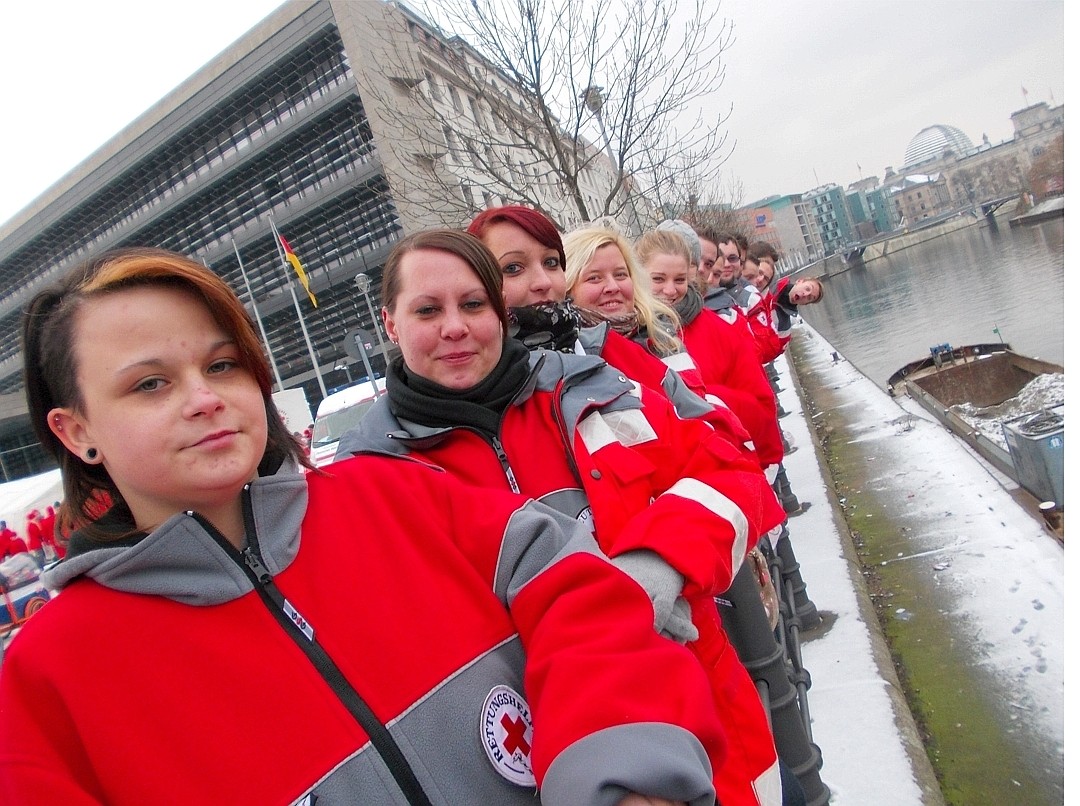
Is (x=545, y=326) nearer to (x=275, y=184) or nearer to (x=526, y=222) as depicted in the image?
(x=526, y=222)

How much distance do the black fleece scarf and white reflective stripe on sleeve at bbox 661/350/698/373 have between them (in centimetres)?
92

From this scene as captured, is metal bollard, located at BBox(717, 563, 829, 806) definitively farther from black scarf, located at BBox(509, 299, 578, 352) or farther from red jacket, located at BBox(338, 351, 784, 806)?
black scarf, located at BBox(509, 299, 578, 352)

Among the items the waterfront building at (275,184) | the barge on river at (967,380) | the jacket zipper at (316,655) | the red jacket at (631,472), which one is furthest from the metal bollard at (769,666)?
the waterfront building at (275,184)

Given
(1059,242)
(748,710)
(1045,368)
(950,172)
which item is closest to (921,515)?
(748,710)

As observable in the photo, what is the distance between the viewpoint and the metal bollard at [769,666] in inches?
74.2

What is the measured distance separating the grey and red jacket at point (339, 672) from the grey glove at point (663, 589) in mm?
99

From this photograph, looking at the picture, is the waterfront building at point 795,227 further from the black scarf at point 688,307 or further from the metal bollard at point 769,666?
the metal bollard at point 769,666

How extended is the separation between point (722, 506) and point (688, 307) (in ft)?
6.59

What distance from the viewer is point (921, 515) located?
4.50m

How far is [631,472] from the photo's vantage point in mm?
1584

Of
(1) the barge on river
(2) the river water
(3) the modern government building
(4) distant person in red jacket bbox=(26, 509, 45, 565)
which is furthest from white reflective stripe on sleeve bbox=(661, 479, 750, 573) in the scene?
Result: (3) the modern government building

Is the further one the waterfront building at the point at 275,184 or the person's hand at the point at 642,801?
the waterfront building at the point at 275,184

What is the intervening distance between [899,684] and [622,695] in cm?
245

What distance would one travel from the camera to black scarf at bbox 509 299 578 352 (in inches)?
84.0
